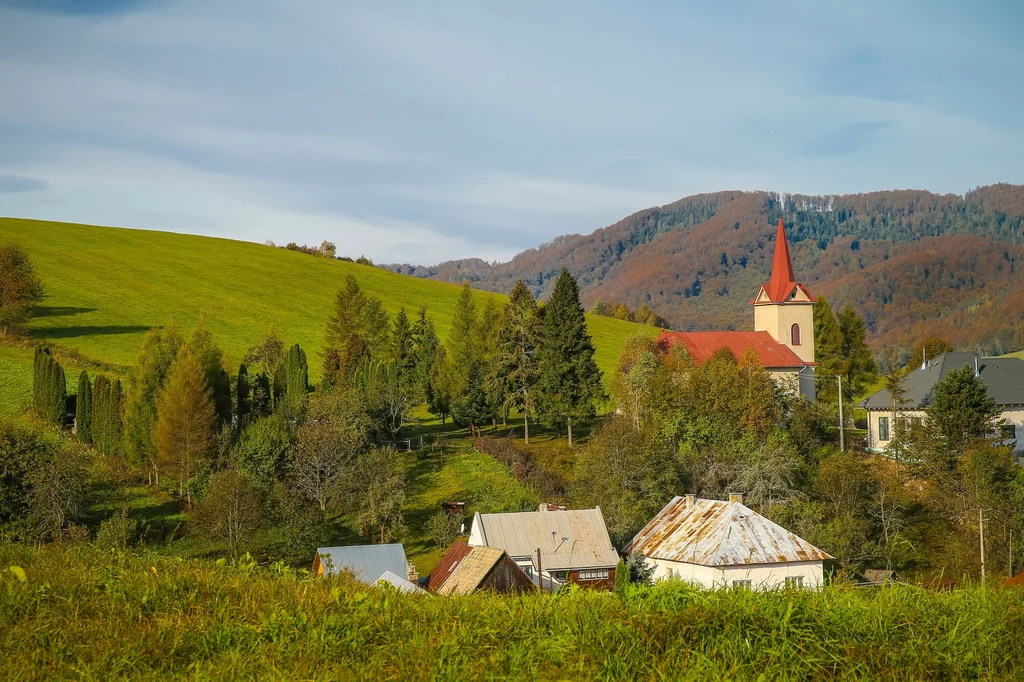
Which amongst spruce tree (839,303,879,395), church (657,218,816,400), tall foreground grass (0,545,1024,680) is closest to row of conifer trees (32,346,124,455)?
church (657,218,816,400)

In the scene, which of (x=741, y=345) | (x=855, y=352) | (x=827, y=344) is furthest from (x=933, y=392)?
(x=855, y=352)

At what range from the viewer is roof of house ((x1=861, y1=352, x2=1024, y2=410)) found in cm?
5562

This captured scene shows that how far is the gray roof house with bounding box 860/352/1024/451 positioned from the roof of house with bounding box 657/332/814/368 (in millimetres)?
11487

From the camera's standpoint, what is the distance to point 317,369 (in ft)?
238

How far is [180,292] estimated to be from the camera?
293 ft

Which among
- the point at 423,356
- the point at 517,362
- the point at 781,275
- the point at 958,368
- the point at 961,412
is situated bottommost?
the point at 961,412

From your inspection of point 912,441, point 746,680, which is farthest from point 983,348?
point 746,680

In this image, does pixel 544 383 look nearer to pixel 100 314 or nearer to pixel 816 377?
pixel 816 377

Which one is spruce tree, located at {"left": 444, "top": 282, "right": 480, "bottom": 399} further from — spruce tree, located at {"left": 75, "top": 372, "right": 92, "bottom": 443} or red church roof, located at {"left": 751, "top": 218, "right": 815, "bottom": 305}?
red church roof, located at {"left": 751, "top": 218, "right": 815, "bottom": 305}

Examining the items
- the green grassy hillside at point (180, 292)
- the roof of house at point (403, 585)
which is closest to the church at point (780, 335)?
the green grassy hillside at point (180, 292)

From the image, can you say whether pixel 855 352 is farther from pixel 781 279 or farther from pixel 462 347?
pixel 462 347

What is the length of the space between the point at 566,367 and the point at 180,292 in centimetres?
5025

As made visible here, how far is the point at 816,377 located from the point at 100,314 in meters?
59.8

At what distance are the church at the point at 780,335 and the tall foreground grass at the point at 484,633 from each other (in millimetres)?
63588
